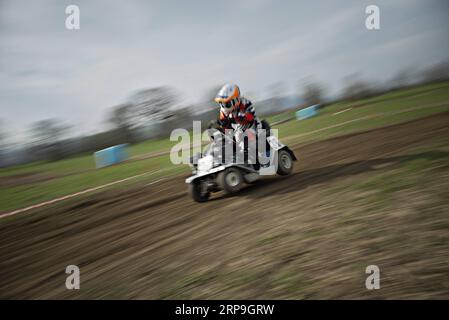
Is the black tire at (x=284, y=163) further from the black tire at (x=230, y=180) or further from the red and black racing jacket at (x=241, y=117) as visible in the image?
the black tire at (x=230, y=180)

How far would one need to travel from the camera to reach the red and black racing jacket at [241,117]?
22.4 ft

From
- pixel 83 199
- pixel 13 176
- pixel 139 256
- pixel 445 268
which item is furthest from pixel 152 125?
pixel 445 268

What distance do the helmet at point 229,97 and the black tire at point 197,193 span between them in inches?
64.4

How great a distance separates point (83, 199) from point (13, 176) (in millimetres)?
12801

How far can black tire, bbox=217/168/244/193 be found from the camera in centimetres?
616

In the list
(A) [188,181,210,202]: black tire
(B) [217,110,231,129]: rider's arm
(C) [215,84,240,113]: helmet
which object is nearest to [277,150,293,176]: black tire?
(B) [217,110,231,129]: rider's arm

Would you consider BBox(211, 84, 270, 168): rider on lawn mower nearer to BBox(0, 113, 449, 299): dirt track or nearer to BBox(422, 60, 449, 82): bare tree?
BBox(0, 113, 449, 299): dirt track

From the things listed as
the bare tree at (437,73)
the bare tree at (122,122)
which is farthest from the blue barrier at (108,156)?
the bare tree at (437,73)

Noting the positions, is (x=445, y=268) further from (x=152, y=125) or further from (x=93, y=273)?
(x=152, y=125)

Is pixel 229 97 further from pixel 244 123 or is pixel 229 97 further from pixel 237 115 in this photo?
pixel 244 123

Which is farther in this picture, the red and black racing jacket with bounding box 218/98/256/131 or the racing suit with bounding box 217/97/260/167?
the red and black racing jacket with bounding box 218/98/256/131

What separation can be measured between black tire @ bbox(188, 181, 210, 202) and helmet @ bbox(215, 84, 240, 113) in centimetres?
164

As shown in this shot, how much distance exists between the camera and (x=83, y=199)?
9.66m

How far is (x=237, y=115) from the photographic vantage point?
684cm
